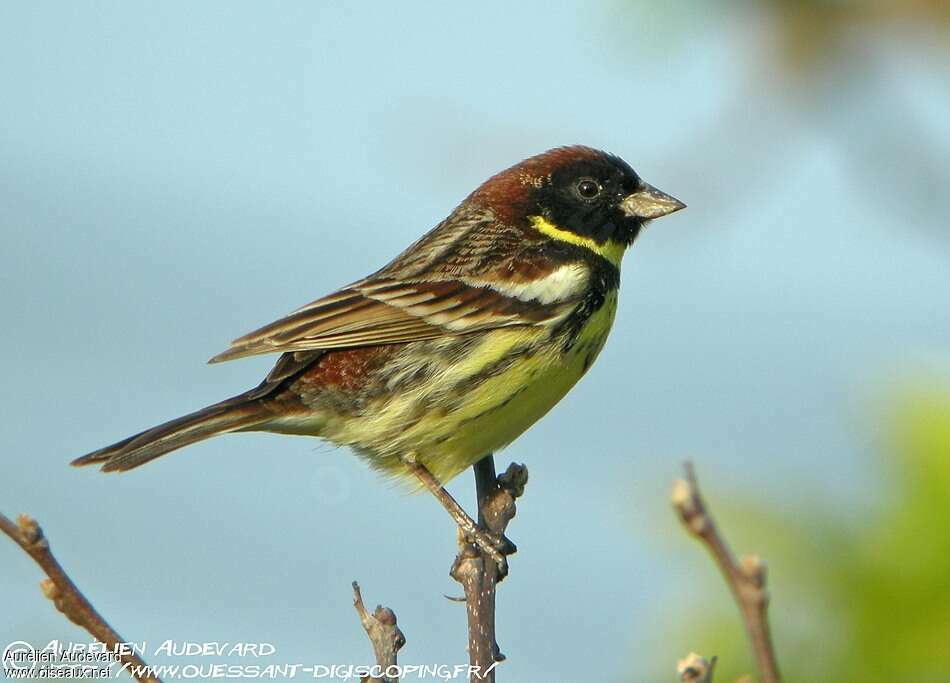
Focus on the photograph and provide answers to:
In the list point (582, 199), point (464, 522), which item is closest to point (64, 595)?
point (464, 522)

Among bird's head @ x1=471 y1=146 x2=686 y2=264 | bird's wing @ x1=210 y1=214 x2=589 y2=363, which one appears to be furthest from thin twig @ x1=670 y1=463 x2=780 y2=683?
bird's head @ x1=471 y1=146 x2=686 y2=264

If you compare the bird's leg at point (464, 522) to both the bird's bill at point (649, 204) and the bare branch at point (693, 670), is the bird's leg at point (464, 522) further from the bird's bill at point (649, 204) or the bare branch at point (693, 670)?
the bare branch at point (693, 670)

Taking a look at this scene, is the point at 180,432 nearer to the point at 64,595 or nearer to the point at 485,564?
the point at 485,564

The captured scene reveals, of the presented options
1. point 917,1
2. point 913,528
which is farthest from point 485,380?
point 917,1

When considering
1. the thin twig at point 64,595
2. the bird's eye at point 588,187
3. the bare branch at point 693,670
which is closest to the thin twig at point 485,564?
the thin twig at point 64,595

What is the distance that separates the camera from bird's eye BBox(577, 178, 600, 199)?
5.03 m

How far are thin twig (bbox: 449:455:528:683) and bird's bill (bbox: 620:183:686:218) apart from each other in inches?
45.2

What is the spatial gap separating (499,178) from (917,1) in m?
1.64

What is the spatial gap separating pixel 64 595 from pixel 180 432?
2083 mm

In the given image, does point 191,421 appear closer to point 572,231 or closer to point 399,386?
point 399,386

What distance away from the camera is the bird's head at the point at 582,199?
196 inches

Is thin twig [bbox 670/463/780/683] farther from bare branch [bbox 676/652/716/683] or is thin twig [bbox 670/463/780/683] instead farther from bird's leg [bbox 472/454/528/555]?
bird's leg [bbox 472/454/528/555]

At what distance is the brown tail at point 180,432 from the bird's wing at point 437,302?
6.8 inches

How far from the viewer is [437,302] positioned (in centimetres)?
457
